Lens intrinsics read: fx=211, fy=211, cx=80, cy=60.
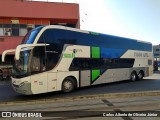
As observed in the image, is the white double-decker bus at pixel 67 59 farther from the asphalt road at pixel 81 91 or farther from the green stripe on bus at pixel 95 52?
the asphalt road at pixel 81 91

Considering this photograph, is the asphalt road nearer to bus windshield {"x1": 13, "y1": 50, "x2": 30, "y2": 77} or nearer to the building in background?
bus windshield {"x1": 13, "y1": 50, "x2": 30, "y2": 77}

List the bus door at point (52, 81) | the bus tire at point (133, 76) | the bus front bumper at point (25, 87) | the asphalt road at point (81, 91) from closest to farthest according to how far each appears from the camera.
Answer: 1. the bus front bumper at point (25, 87)
2. the bus door at point (52, 81)
3. the asphalt road at point (81, 91)
4. the bus tire at point (133, 76)

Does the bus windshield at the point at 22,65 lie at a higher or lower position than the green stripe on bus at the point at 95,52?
lower

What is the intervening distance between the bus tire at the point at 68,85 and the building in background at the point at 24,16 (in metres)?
14.4

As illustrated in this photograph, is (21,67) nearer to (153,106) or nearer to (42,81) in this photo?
(42,81)

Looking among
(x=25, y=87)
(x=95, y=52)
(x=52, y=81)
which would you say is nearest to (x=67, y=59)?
(x=52, y=81)

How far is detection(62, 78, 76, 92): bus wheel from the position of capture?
37.1 feet

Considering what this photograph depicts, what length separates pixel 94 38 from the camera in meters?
13.2

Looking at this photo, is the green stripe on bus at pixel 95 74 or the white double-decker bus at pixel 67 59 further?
the green stripe on bus at pixel 95 74

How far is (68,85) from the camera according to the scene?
11.4 m

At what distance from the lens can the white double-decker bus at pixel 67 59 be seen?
9766mm

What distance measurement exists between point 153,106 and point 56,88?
504cm

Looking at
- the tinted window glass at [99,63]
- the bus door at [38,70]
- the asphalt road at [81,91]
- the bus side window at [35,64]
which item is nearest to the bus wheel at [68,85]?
the asphalt road at [81,91]

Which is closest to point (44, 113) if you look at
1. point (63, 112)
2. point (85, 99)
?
point (63, 112)
